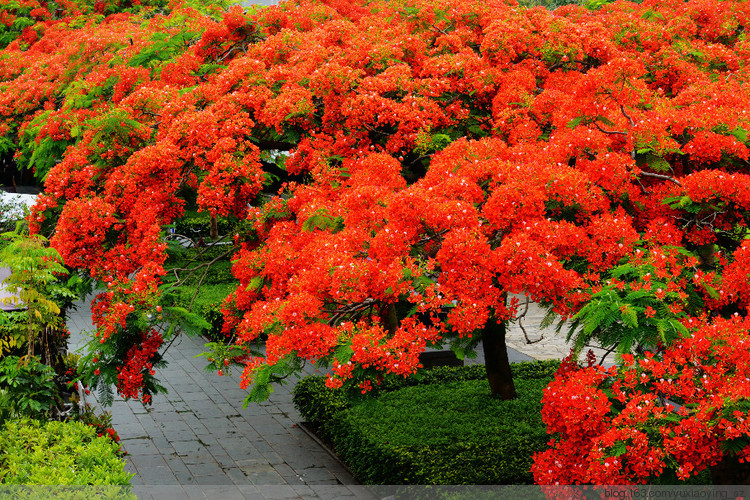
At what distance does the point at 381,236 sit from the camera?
248 inches

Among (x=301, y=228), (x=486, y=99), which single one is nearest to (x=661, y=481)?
(x=301, y=228)

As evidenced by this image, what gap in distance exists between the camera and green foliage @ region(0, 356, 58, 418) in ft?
24.8

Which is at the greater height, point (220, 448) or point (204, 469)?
point (204, 469)

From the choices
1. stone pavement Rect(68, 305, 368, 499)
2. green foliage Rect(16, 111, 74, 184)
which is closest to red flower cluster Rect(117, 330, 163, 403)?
stone pavement Rect(68, 305, 368, 499)

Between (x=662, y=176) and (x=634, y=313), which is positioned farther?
(x=662, y=176)

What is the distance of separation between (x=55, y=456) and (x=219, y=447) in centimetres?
403

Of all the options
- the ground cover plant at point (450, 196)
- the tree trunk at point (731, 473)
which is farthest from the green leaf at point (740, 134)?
the tree trunk at point (731, 473)

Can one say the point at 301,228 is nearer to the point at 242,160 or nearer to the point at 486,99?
the point at 242,160

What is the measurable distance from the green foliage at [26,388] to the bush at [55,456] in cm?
43

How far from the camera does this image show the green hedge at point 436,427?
27.1ft

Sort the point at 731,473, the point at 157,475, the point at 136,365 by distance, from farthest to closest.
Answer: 1. the point at 157,475
2. the point at 136,365
3. the point at 731,473

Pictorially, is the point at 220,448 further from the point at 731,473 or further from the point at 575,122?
the point at 731,473

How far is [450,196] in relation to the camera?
6523 mm

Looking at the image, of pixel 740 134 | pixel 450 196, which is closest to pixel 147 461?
pixel 450 196
